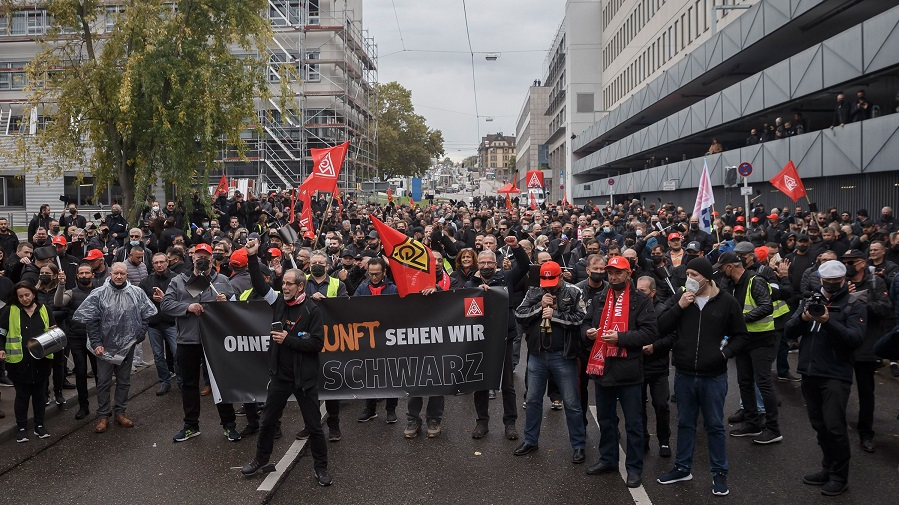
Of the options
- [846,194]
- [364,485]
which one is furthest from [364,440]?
[846,194]

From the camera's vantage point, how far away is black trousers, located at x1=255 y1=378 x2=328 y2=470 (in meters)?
6.89

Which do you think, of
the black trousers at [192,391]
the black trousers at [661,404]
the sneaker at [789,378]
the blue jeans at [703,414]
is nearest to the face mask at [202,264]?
the black trousers at [192,391]

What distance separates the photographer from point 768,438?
25.8 feet

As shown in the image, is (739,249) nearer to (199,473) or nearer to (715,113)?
(199,473)

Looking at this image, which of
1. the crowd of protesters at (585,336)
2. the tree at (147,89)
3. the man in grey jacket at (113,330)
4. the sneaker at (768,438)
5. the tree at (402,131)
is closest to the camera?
the crowd of protesters at (585,336)

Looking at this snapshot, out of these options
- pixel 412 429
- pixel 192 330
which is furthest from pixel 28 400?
pixel 412 429

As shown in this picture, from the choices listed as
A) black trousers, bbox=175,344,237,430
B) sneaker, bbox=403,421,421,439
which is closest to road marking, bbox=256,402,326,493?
black trousers, bbox=175,344,237,430

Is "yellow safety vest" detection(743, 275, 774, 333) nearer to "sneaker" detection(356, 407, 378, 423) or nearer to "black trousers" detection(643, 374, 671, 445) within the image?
"black trousers" detection(643, 374, 671, 445)

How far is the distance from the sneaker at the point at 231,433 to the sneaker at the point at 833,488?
5523 mm

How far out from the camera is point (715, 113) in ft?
104

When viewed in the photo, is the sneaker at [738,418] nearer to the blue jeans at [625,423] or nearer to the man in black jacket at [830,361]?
the man in black jacket at [830,361]

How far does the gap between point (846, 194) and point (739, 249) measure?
15.1m

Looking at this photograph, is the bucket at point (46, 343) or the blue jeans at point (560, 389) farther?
the bucket at point (46, 343)

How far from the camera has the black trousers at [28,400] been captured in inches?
329
